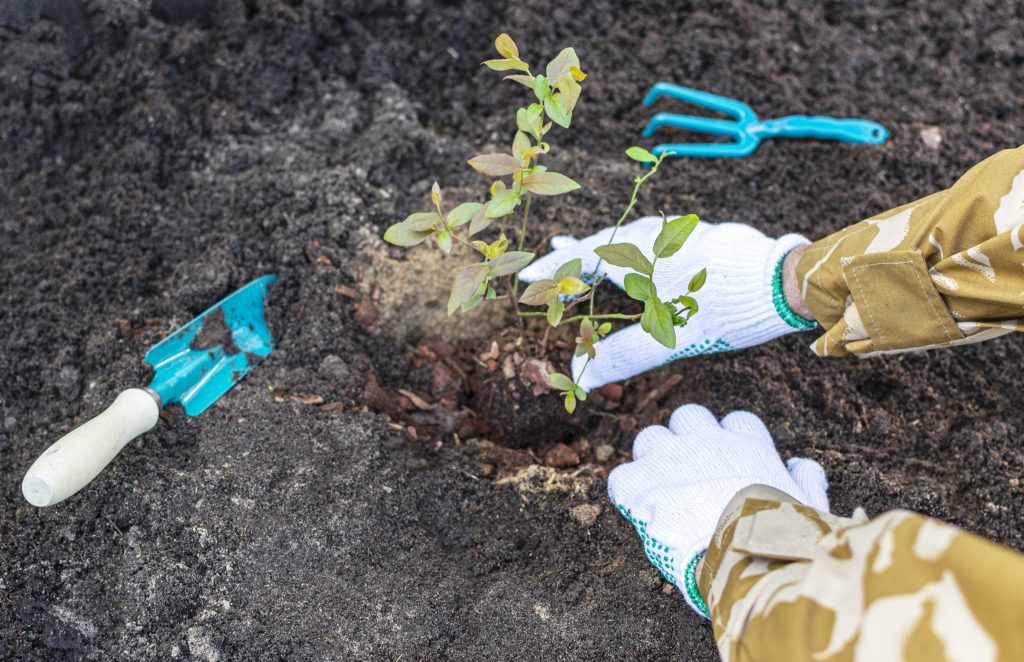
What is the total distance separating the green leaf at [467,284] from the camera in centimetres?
118

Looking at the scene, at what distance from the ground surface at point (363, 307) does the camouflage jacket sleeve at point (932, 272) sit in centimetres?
41

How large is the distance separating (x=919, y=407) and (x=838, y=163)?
0.69 m

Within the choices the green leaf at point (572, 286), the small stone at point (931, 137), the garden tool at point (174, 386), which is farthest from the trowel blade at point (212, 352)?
the small stone at point (931, 137)

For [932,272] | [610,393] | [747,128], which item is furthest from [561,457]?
[747,128]

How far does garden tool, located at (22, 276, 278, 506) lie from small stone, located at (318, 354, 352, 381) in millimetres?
133

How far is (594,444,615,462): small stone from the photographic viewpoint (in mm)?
1689

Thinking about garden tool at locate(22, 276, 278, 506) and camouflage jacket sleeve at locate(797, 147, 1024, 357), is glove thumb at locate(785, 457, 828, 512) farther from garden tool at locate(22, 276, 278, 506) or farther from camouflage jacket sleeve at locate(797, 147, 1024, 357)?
garden tool at locate(22, 276, 278, 506)

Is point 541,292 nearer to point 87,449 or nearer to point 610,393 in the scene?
point 610,393

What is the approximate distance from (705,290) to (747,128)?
27.1 inches

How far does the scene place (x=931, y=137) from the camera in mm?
2092

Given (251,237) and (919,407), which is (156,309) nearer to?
(251,237)

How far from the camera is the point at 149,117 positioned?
1954 millimetres

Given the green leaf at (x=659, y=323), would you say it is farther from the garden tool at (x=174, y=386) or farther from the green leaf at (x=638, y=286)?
the garden tool at (x=174, y=386)

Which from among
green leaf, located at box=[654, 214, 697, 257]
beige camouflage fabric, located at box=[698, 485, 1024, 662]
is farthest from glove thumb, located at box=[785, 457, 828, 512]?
green leaf, located at box=[654, 214, 697, 257]
